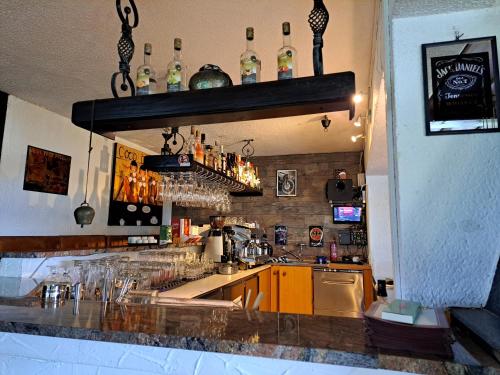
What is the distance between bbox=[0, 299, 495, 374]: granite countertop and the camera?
31.8 inches

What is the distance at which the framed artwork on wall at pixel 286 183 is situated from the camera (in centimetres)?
566

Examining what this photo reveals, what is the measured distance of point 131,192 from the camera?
16.3 feet

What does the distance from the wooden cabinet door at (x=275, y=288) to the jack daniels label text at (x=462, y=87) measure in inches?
155

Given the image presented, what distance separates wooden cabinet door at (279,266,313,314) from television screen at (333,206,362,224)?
3.34 feet

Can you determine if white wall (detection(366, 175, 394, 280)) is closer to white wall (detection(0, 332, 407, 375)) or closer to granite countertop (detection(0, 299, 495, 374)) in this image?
granite countertop (detection(0, 299, 495, 374))

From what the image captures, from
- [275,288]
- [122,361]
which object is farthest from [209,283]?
[275,288]

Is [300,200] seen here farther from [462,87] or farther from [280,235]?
[462,87]

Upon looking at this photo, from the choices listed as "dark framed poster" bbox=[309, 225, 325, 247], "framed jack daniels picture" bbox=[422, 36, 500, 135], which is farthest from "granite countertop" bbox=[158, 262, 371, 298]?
"framed jack daniels picture" bbox=[422, 36, 500, 135]

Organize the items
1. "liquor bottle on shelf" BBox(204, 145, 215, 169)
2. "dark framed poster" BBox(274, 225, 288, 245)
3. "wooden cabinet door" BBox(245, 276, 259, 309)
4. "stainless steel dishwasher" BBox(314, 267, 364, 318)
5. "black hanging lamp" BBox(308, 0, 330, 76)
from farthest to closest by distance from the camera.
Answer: "dark framed poster" BBox(274, 225, 288, 245), "stainless steel dishwasher" BBox(314, 267, 364, 318), "wooden cabinet door" BBox(245, 276, 259, 309), "liquor bottle on shelf" BBox(204, 145, 215, 169), "black hanging lamp" BBox(308, 0, 330, 76)

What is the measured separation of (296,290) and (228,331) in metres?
4.08

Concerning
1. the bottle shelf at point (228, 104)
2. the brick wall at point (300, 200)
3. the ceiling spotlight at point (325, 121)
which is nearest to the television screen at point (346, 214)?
the brick wall at point (300, 200)

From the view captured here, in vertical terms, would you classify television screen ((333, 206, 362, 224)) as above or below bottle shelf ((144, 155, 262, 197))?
below

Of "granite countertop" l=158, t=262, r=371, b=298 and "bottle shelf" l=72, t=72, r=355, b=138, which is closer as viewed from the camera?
"bottle shelf" l=72, t=72, r=355, b=138

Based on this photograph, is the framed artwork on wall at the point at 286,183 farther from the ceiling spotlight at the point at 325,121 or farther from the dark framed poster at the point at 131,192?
the dark framed poster at the point at 131,192
